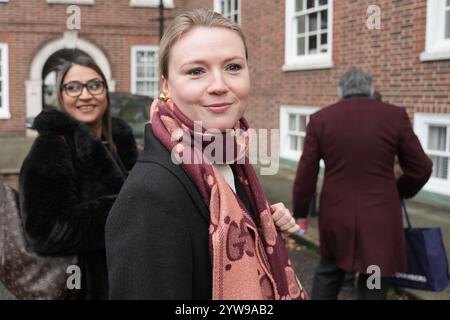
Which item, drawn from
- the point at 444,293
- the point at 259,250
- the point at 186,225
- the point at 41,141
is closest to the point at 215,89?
the point at 186,225

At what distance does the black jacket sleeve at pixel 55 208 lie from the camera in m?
2.25

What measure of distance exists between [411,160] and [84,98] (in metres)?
2.13

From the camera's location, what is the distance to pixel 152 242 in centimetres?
124

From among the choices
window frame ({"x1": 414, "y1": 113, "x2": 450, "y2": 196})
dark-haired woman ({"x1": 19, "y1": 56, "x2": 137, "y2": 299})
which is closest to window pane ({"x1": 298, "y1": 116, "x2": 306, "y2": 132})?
window frame ({"x1": 414, "y1": 113, "x2": 450, "y2": 196})

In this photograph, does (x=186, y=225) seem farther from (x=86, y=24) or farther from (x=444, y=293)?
(x=86, y=24)

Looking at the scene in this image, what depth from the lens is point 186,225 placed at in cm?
127

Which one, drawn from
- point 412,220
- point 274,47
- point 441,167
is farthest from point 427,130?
point 274,47

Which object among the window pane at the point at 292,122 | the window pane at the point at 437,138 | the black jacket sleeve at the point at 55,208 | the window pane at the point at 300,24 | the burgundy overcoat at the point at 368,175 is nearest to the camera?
the black jacket sleeve at the point at 55,208

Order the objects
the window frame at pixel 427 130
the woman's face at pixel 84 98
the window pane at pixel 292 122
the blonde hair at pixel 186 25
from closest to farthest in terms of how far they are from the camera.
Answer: the blonde hair at pixel 186 25 < the woman's face at pixel 84 98 < the window frame at pixel 427 130 < the window pane at pixel 292 122

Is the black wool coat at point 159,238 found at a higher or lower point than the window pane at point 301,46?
lower

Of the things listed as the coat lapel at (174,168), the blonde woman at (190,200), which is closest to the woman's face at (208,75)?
the blonde woman at (190,200)

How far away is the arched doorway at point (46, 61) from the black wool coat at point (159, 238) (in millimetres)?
16045

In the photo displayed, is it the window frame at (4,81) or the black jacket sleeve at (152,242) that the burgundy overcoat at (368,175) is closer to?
the black jacket sleeve at (152,242)

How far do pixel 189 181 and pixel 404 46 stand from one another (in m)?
7.21
